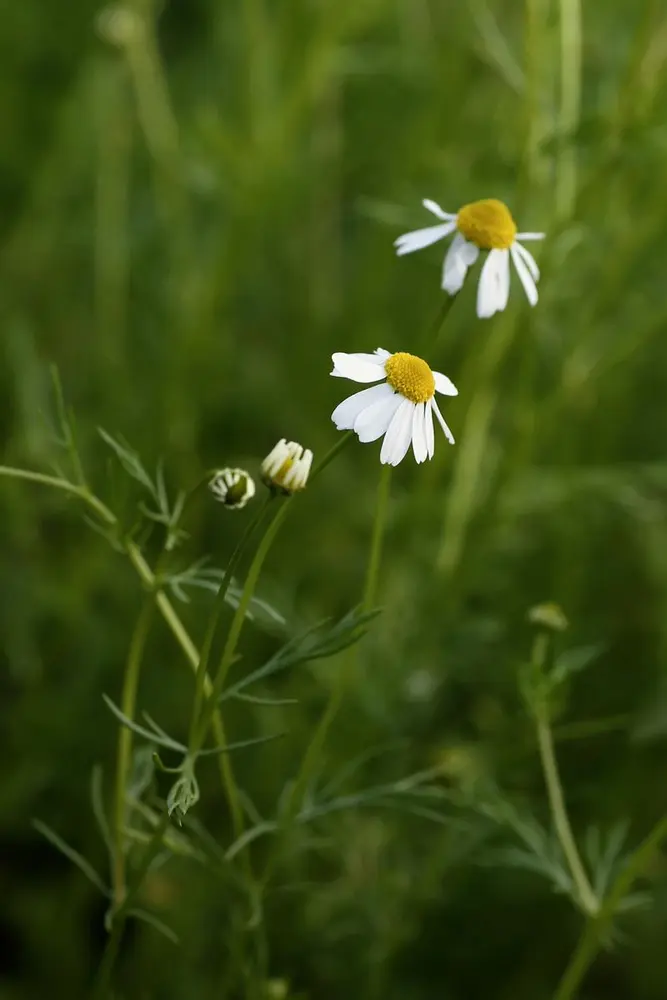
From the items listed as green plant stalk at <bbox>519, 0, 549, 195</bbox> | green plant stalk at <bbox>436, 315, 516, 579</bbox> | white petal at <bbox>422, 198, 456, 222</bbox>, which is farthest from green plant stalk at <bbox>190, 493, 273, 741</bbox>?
green plant stalk at <bbox>519, 0, 549, 195</bbox>

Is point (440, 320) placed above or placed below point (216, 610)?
above

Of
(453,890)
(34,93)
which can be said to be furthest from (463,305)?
(34,93)

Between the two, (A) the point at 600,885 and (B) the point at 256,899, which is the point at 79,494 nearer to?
(B) the point at 256,899

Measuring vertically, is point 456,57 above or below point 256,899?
above

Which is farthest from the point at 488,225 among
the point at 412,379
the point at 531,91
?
the point at 531,91

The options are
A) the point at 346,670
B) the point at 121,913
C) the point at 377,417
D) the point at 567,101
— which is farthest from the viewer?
the point at 567,101

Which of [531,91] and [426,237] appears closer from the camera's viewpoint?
[426,237]

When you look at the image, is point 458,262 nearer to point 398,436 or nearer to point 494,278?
point 494,278

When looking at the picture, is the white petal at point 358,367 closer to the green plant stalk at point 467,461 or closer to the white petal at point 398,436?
the white petal at point 398,436
